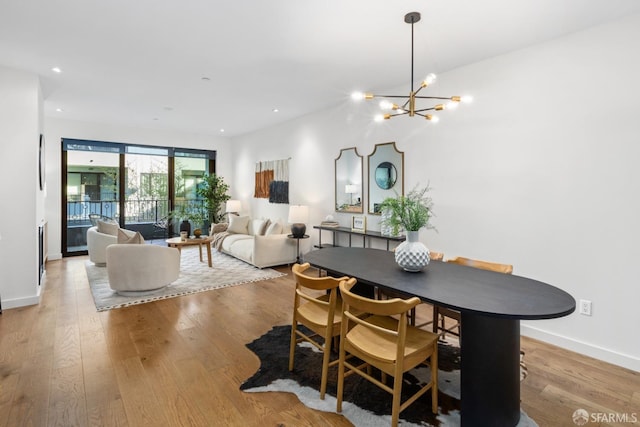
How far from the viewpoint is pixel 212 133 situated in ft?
26.6

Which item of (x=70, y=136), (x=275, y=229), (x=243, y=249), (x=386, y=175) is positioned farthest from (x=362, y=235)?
(x=70, y=136)

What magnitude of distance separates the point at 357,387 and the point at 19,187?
4363mm

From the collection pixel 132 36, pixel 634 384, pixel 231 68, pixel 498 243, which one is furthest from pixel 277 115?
Answer: pixel 634 384

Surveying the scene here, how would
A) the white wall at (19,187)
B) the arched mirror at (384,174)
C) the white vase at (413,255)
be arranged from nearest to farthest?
1. the white vase at (413,255)
2. the white wall at (19,187)
3. the arched mirror at (384,174)

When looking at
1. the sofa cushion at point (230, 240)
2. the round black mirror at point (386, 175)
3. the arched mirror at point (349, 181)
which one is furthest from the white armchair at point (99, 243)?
the round black mirror at point (386, 175)

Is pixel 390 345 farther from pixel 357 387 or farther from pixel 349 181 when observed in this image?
pixel 349 181

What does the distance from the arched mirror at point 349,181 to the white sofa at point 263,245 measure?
125cm

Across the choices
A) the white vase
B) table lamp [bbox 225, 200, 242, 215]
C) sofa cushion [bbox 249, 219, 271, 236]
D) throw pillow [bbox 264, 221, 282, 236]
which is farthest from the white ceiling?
table lamp [bbox 225, 200, 242, 215]

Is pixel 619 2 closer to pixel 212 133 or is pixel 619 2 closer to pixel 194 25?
pixel 194 25

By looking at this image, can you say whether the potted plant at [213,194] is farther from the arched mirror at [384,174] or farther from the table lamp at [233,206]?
the arched mirror at [384,174]

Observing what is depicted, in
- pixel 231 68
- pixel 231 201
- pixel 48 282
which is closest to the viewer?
pixel 231 68

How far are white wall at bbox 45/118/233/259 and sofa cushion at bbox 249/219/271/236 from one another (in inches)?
108

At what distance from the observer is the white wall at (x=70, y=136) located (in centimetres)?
637

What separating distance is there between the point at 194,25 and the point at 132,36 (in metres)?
0.70
